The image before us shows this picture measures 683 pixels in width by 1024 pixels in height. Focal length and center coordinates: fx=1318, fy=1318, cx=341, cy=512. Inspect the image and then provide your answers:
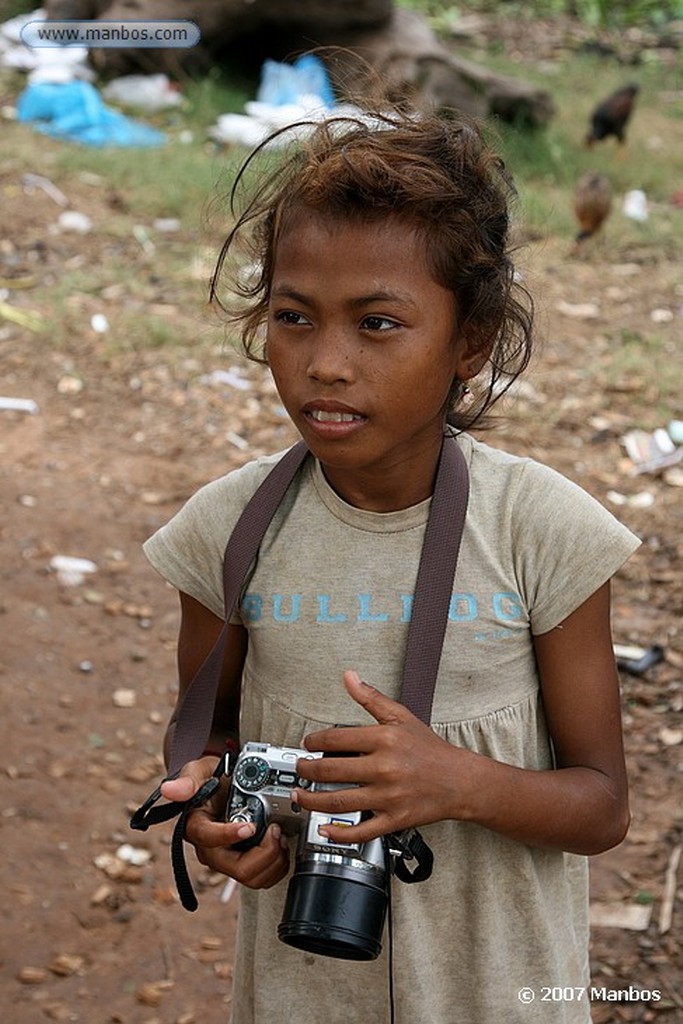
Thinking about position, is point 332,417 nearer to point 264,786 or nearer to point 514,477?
point 514,477

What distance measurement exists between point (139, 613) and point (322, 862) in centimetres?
283

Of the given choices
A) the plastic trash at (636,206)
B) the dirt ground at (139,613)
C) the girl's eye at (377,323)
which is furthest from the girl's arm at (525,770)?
the plastic trash at (636,206)

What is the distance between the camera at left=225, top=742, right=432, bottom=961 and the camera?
148 centimetres

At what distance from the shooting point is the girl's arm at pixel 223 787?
1.54 meters

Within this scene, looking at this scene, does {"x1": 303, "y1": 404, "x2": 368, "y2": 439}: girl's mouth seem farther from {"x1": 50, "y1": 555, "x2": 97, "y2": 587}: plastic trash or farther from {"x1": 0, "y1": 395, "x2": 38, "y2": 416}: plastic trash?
{"x1": 0, "y1": 395, "x2": 38, "y2": 416}: plastic trash

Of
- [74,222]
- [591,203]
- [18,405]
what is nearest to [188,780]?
[18,405]

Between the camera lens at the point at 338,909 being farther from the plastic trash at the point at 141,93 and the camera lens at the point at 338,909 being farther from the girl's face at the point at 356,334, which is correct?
the plastic trash at the point at 141,93

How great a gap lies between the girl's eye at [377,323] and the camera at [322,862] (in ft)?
1.63

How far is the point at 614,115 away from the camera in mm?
8695

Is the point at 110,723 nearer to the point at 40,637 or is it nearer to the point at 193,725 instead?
the point at 40,637

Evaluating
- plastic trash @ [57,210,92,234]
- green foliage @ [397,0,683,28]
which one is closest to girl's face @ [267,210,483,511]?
plastic trash @ [57,210,92,234]

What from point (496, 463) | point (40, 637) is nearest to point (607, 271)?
point (40, 637)

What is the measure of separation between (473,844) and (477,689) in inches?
7.9

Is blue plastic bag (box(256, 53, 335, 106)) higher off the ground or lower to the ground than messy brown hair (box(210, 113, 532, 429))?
lower
